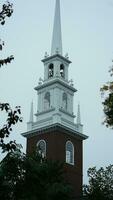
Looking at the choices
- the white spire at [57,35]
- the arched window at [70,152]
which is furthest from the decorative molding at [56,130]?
the white spire at [57,35]

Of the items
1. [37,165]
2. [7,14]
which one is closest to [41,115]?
Answer: [37,165]

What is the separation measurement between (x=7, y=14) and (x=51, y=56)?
4781cm

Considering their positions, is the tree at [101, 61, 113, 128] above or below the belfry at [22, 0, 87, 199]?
below

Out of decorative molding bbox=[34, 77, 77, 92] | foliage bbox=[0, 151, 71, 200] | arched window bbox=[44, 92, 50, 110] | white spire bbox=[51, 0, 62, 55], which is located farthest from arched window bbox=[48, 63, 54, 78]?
foliage bbox=[0, 151, 71, 200]

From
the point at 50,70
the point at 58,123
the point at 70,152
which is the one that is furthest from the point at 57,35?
the point at 70,152

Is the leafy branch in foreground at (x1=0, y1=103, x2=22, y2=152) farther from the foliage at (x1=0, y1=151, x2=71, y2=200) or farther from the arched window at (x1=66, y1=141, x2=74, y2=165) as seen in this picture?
the arched window at (x1=66, y1=141, x2=74, y2=165)

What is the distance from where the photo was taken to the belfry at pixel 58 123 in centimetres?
5819

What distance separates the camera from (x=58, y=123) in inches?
2285

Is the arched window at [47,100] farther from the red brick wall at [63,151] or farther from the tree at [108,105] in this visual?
the tree at [108,105]

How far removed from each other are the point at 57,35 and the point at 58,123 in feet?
45.2

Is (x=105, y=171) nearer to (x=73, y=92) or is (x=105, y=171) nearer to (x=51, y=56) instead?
(x=73, y=92)

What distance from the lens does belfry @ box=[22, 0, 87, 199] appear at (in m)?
58.2

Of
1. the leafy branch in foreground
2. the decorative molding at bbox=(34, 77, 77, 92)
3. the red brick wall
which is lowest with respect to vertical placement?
the leafy branch in foreground

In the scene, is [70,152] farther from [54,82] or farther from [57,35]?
[57,35]
